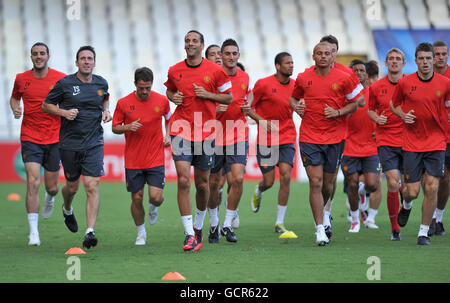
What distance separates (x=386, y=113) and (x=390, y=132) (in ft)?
1.30

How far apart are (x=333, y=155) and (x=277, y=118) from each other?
1.96 metres

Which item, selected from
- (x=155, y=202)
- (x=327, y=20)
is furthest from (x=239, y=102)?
(x=327, y=20)

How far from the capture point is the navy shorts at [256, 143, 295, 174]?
11.7 meters

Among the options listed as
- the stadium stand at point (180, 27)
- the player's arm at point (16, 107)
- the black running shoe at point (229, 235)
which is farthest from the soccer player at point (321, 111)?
the stadium stand at point (180, 27)

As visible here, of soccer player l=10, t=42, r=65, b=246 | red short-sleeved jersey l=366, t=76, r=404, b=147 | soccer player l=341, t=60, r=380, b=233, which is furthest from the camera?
soccer player l=341, t=60, r=380, b=233

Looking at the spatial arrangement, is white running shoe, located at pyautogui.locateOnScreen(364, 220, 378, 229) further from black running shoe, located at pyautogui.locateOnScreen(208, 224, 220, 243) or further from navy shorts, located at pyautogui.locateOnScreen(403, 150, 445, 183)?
black running shoe, located at pyautogui.locateOnScreen(208, 224, 220, 243)

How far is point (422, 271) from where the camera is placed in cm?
741

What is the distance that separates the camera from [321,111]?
9891mm

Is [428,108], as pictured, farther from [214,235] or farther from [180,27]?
[180,27]

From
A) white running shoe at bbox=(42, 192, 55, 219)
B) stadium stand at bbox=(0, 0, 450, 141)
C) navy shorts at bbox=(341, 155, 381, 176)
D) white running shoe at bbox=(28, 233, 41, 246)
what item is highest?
stadium stand at bbox=(0, 0, 450, 141)

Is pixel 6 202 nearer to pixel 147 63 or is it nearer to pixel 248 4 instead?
pixel 147 63

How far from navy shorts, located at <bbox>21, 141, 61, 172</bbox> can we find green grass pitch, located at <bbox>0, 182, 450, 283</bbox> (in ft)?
3.39

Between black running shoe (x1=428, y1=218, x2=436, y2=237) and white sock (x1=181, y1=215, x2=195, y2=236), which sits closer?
white sock (x1=181, y1=215, x2=195, y2=236)

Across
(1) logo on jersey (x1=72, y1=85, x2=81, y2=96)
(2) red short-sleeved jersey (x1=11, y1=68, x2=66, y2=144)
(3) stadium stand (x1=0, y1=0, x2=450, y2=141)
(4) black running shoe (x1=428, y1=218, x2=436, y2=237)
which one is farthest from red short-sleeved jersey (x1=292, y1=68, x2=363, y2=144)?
(3) stadium stand (x1=0, y1=0, x2=450, y2=141)
